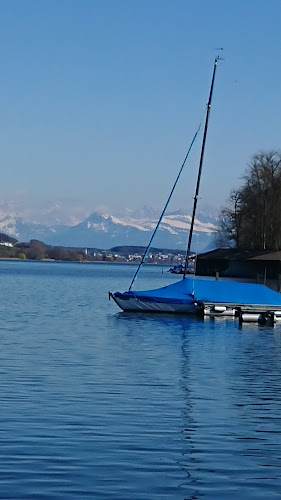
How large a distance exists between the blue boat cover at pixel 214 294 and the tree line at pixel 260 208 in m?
44.9

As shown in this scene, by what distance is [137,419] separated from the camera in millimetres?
18125

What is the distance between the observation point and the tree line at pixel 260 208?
9556cm

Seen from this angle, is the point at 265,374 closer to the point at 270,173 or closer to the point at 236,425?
the point at 236,425

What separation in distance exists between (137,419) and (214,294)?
1262 inches

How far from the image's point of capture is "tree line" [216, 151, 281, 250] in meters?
95.6

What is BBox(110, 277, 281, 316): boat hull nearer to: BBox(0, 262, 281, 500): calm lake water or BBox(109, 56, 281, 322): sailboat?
BBox(109, 56, 281, 322): sailboat

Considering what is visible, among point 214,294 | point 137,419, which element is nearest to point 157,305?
point 214,294

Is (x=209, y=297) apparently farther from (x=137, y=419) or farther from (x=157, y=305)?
(x=137, y=419)

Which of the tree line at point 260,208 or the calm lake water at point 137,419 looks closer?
the calm lake water at point 137,419

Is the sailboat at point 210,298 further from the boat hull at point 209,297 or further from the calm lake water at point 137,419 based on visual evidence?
the calm lake water at point 137,419

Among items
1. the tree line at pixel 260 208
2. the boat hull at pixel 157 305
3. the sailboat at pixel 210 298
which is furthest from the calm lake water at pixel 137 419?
the tree line at pixel 260 208

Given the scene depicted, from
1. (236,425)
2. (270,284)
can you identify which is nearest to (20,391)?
(236,425)

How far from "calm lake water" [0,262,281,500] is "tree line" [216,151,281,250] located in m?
59.9

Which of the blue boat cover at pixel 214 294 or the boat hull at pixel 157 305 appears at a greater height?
the blue boat cover at pixel 214 294
